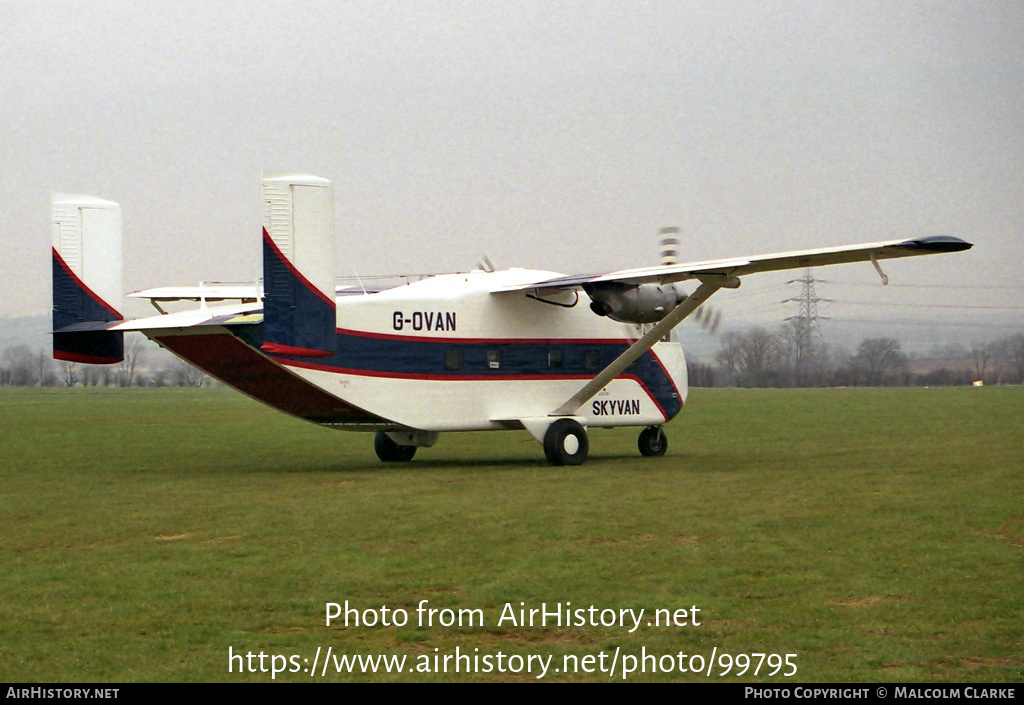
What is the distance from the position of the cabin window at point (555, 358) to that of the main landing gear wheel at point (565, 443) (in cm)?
119

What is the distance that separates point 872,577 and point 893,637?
1938mm

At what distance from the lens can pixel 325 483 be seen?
707 inches

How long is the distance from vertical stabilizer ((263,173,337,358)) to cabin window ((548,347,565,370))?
5778 mm

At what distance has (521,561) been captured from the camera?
425 inches

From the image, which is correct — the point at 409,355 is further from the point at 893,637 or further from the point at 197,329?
the point at 893,637

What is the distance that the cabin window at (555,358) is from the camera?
72.3 feet

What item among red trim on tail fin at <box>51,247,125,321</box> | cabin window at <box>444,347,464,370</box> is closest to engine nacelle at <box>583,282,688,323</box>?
cabin window at <box>444,347,464,370</box>

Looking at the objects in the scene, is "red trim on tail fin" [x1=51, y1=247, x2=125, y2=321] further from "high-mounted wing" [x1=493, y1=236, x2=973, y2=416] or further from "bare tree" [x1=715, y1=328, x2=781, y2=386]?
"bare tree" [x1=715, y1=328, x2=781, y2=386]

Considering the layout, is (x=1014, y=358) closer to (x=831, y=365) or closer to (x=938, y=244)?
(x=831, y=365)

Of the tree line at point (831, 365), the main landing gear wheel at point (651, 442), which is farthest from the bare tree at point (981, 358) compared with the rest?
the main landing gear wheel at point (651, 442)

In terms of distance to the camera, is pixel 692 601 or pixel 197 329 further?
pixel 197 329

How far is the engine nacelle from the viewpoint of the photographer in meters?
21.4
